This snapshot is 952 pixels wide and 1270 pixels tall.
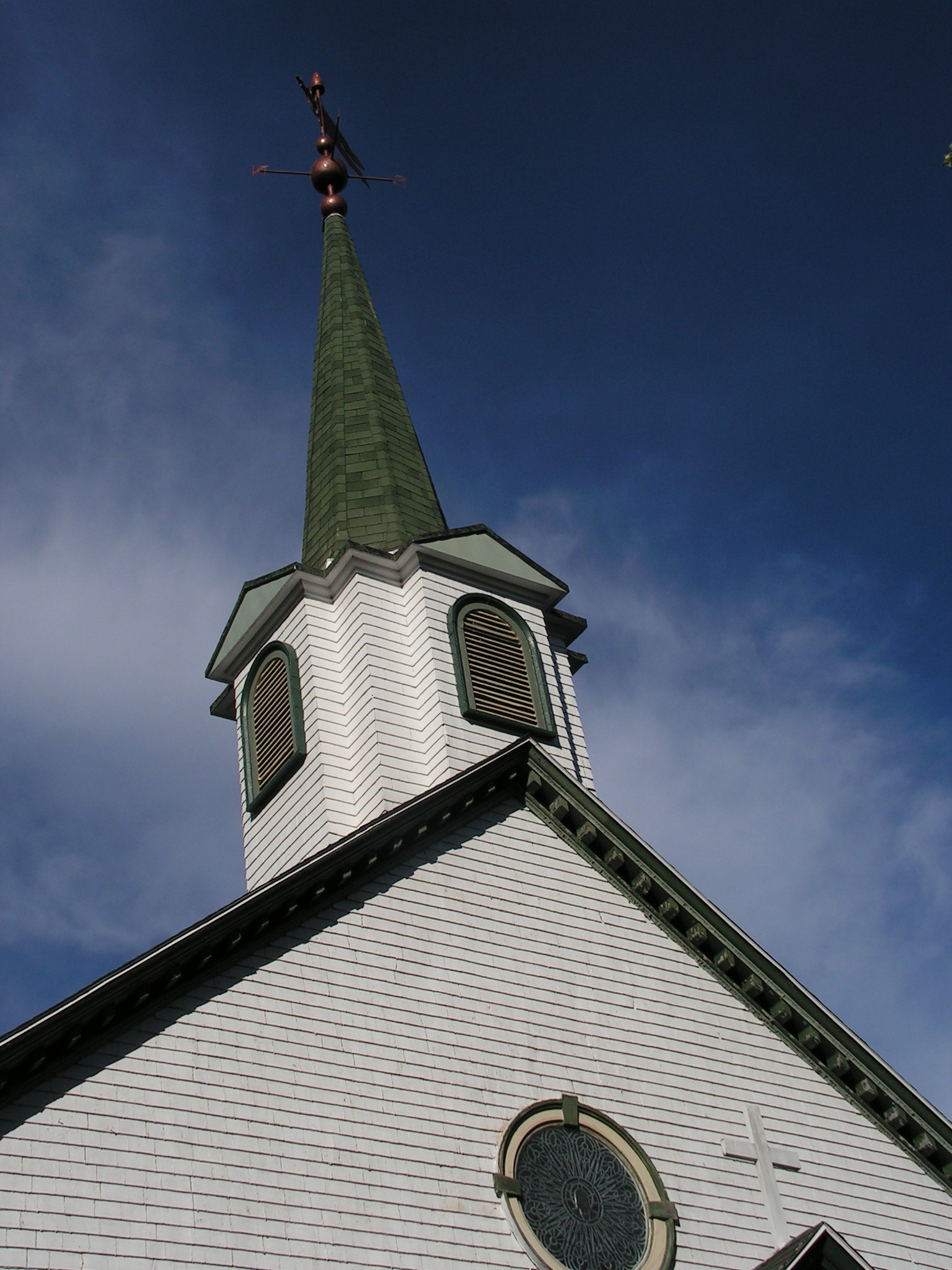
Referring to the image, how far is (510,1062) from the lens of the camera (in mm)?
14812

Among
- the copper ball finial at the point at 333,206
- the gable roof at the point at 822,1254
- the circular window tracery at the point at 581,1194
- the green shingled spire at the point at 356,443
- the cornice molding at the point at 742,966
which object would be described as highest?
the copper ball finial at the point at 333,206

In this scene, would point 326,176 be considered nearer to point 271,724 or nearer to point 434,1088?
point 271,724

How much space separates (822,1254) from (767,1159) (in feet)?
3.68

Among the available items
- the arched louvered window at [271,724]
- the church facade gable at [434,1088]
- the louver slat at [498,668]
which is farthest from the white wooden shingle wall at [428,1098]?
the arched louvered window at [271,724]

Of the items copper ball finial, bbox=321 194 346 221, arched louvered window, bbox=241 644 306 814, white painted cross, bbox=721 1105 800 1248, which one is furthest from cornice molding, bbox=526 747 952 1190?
copper ball finial, bbox=321 194 346 221

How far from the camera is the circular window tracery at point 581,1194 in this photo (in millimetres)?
13719

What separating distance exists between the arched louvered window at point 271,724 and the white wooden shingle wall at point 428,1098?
4.39 meters

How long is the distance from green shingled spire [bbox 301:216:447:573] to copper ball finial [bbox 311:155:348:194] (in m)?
2.22

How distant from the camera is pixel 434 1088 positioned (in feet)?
46.5

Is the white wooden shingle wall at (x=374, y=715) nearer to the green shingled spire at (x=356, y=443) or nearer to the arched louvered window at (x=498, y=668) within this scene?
the arched louvered window at (x=498, y=668)

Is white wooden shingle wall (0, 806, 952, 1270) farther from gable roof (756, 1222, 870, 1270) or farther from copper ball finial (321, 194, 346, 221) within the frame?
copper ball finial (321, 194, 346, 221)

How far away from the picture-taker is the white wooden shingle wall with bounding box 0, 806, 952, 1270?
1228 centimetres

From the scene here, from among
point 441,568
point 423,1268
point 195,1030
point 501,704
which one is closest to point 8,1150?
point 195,1030

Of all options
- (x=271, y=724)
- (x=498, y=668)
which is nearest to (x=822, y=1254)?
(x=498, y=668)
